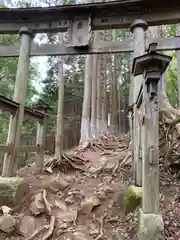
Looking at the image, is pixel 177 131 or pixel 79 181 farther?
pixel 79 181

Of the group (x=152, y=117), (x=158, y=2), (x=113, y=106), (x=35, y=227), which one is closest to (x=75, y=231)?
(x=35, y=227)

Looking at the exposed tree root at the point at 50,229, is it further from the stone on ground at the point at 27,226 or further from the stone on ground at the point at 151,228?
the stone on ground at the point at 151,228

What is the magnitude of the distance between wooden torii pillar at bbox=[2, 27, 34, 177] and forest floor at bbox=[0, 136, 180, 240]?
0.85 meters

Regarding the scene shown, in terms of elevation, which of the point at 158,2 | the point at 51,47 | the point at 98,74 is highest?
the point at 98,74

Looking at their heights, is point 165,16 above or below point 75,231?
above

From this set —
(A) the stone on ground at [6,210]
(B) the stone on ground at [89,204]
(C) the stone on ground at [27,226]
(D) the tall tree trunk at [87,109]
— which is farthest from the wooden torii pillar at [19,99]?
(D) the tall tree trunk at [87,109]

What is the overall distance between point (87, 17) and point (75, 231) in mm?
5119

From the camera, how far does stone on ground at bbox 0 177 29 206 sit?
194 inches

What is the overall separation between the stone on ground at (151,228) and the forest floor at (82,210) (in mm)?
366

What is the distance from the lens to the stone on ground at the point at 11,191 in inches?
194

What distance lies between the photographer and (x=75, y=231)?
4.10 m

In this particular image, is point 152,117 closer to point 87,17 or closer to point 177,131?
point 177,131

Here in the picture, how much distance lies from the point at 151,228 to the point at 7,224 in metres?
2.42

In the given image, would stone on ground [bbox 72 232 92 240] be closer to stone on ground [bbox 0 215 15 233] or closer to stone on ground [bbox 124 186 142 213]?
stone on ground [bbox 124 186 142 213]
